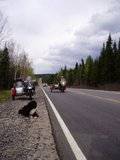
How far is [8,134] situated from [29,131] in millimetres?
853

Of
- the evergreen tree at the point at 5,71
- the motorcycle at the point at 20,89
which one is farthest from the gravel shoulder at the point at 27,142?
the evergreen tree at the point at 5,71

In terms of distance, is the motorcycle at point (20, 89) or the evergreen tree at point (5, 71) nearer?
the motorcycle at point (20, 89)

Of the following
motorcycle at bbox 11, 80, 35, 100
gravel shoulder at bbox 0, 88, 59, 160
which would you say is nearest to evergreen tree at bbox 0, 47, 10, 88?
motorcycle at bbox 11, 80, 35, 100

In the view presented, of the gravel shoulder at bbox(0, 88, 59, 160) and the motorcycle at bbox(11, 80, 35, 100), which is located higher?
the motorcycle at bbox(11, 80, 35, 100)

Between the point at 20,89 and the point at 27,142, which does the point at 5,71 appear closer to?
the point at 20,89

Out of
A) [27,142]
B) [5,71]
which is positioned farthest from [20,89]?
[5,71]

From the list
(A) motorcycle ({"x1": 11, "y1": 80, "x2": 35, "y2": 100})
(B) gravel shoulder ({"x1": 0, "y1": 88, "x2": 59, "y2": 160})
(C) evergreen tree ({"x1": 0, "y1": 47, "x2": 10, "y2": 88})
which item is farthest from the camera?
(C) evergreen tree ({"x1": 0, "y1": 47, "x2": 10, "y2": 88})

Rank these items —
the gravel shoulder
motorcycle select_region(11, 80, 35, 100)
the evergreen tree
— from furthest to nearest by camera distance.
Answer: the evergreen tree < motorcycle select_region(11, 80, 35, 100) < the gravel shoulder

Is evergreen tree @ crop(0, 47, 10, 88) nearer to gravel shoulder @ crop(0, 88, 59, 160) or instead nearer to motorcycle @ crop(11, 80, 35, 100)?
motorcycle @ crop(11, 80, 35, 100)

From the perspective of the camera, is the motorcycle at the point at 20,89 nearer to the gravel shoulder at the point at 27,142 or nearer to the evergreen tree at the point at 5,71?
the gravel shoulder at the point at 27,142

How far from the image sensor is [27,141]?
10.8 metres

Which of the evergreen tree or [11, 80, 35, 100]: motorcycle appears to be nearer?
[11, 80, 35, 100]: motorcycle

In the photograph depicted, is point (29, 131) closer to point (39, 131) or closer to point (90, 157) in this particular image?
point (39, 131)

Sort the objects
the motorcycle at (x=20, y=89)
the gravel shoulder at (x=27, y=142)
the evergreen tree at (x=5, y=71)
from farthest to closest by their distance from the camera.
Answer: the evergreen tree at (x=5, y=71) < the motorcycle at (x=20, y=89) < the gravel shoulder at (x=27, y=142)
